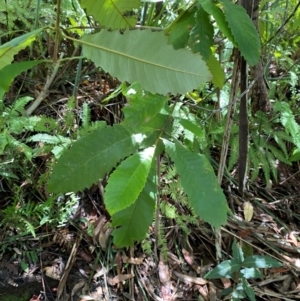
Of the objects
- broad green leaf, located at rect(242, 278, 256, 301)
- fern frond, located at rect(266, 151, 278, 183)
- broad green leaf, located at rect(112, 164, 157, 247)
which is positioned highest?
broad green leaf, located at rect(112, 164, 157, 247)

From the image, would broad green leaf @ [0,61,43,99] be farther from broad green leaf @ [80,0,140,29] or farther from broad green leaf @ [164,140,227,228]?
broad green leaf @ [164,140,227,228]

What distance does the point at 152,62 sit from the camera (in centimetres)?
64

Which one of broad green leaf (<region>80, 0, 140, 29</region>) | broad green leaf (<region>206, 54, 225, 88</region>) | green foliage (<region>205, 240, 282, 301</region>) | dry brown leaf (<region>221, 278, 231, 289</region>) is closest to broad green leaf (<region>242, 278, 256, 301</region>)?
green foliage (<region>205, 240, 282, 301</region>)

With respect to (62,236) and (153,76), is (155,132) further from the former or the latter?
(62,236)

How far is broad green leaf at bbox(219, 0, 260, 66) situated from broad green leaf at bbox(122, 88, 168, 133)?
22 cm

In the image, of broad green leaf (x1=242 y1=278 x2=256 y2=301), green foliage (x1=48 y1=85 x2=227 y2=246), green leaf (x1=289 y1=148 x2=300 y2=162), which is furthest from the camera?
green leaf (x1=289 y1=148 x2=300 y2=162)

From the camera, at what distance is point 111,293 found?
5.09 feet

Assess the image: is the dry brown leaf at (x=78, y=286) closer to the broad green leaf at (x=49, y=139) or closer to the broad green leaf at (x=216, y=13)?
the broad green leaf at (x=49, y=139)

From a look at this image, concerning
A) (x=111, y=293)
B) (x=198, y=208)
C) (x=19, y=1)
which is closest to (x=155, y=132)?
(x=198, y=208)

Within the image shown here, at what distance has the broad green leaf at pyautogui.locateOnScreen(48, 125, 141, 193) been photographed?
31.9 inches

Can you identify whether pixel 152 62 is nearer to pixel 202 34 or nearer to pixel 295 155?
pixel 202 34

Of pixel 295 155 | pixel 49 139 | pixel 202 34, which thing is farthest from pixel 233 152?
pixel 202 34

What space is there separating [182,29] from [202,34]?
0.18 ft

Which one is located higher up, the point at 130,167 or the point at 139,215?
the point at 130,167
